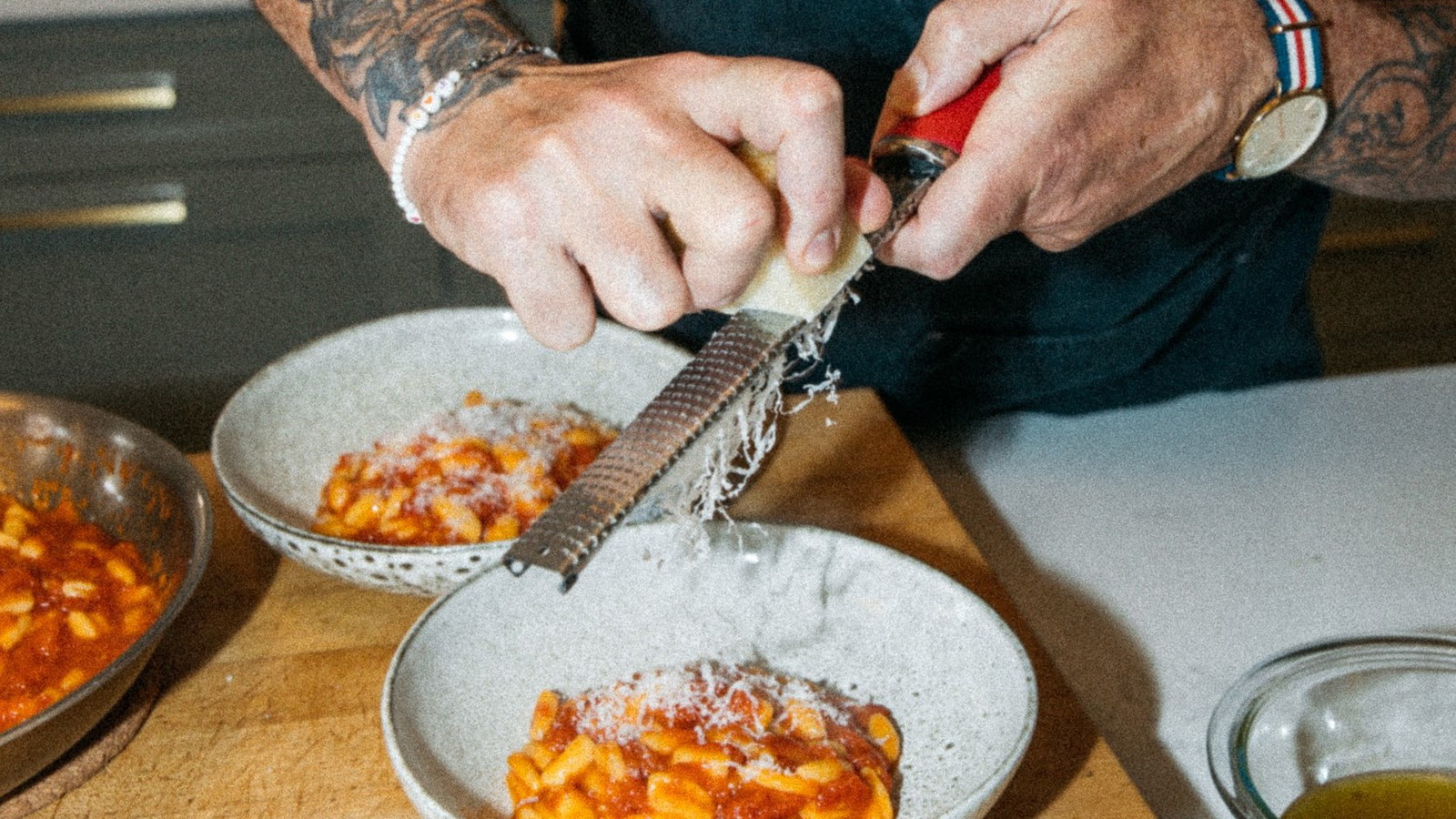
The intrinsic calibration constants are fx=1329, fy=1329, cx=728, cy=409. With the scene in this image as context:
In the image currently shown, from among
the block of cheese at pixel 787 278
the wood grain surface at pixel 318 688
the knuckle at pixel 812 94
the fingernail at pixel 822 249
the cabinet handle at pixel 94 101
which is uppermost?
the knuckle at pixel 812 94

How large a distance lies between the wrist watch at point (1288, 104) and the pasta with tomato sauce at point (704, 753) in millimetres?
553

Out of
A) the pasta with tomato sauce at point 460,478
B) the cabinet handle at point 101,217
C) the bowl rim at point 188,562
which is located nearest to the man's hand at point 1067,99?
the pasta with tomato sauce at point 460,478

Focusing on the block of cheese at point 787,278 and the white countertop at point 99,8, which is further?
the white countertop at point 99,8

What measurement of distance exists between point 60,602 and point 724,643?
0.51 m

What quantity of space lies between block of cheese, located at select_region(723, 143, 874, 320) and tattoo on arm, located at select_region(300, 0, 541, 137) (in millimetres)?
212

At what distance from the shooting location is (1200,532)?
1.24 meters

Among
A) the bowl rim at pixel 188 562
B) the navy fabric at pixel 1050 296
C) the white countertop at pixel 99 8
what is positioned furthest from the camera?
the white countertop at pixel 99 8

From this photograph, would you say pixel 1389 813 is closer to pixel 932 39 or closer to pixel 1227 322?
pixel 932 39

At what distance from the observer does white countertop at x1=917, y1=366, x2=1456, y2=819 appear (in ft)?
3.50

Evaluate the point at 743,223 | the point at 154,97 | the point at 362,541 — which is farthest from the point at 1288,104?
the point at 154,97

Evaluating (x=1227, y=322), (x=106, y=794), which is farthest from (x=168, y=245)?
(x=1227, y=322)

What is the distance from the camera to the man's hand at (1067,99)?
919mm

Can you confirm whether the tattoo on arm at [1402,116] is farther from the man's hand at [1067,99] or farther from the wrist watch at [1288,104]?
the man's hand at [1067,99]

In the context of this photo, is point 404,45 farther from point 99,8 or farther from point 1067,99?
point 99,8
